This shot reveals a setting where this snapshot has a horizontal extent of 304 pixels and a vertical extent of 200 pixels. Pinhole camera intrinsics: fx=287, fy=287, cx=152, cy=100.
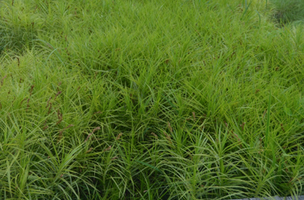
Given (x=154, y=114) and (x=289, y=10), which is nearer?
(x=154, y=114)

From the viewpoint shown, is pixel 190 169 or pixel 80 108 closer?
pixel 190 169

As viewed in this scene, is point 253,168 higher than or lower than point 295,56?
lower

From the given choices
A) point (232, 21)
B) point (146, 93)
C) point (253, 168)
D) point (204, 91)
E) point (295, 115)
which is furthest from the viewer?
point (232, 21)

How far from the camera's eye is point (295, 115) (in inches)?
59.4

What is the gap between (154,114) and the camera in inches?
63.8

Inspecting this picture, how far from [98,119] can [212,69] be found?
2.65 feet

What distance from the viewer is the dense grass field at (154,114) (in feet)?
4.33

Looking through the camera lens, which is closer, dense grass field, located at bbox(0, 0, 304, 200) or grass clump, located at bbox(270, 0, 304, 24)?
dense grass field, located at bbox(0, 0, 304, 200)

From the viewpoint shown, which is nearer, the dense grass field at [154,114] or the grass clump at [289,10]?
the dense grass field at [154,114]

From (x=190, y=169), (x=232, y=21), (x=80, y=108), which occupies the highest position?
(x=232, y=21)

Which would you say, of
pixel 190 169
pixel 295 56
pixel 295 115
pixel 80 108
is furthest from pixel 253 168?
pixel 295 56

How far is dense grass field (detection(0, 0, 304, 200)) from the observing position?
4.33 ft

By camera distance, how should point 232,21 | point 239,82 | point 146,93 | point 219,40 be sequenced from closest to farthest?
point 146,93, point 239,82, point 219,40, point 232,21

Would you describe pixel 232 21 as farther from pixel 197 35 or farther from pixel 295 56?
pixel 295 56
